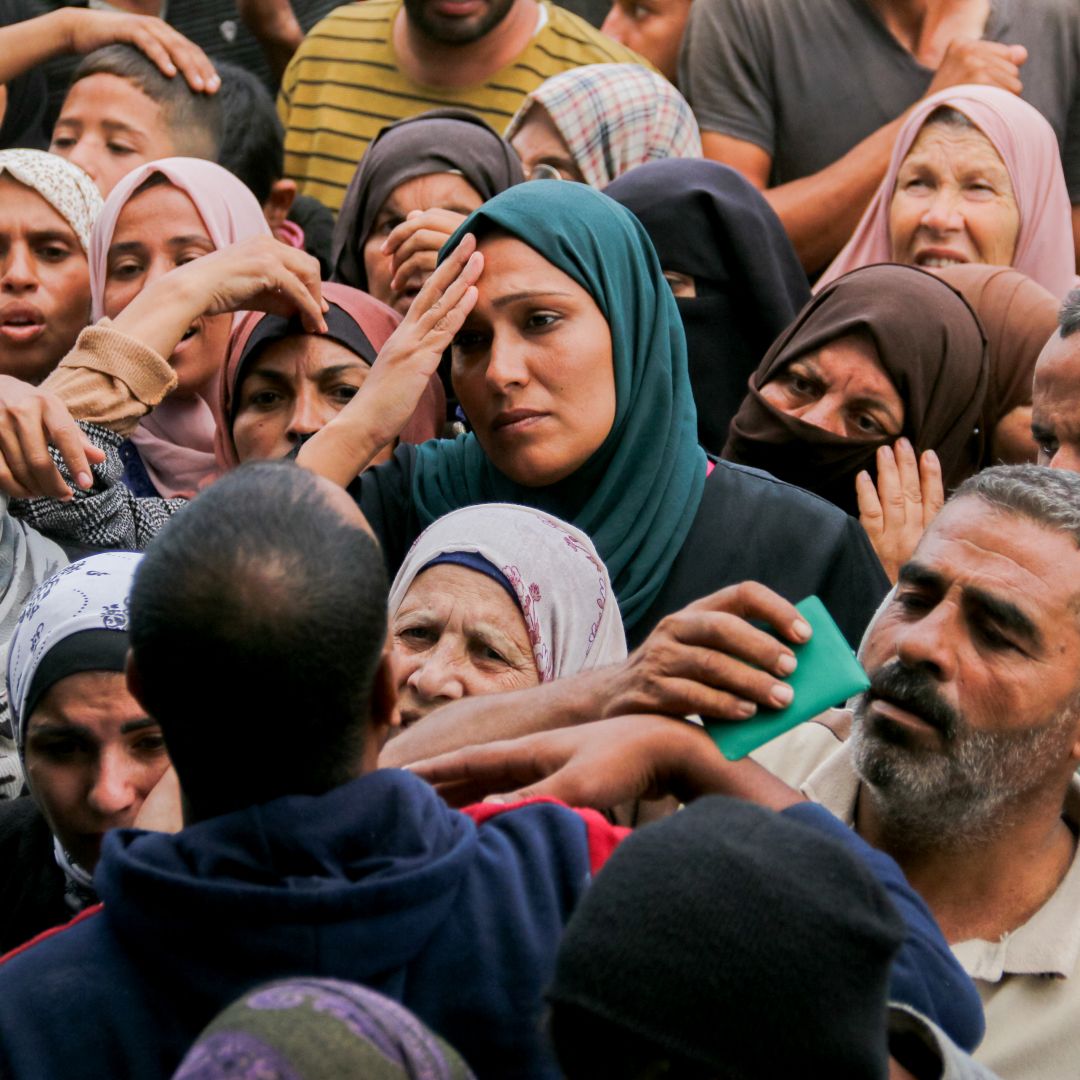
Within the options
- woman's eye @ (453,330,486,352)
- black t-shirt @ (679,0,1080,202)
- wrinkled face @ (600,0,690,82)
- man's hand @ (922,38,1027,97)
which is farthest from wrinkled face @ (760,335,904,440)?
wrinkled face @ (600,0,690,82)

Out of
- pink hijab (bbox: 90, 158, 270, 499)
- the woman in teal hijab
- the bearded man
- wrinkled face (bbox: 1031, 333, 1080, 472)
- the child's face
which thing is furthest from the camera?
the child's face

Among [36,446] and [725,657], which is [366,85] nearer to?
[36,446]

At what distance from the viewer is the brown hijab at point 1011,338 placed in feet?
13.4

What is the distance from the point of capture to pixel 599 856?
1.81 metres

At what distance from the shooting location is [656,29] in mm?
5590

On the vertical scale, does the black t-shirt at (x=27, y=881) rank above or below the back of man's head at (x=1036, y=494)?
below

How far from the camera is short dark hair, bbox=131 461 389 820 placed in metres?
1.65

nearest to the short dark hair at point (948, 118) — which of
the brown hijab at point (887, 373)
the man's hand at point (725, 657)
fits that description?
the brown hijab at point (887, 373)

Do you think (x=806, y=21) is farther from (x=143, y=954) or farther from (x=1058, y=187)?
(x=143, y=954)

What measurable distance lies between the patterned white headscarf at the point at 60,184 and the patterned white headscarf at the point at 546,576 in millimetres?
1779

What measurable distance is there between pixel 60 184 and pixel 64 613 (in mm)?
1775

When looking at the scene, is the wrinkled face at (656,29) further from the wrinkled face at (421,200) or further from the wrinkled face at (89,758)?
the wrinkled face at (89,758)

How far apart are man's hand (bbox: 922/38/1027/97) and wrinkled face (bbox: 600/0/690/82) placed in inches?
40.7

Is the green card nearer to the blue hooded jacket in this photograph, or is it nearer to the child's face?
the blue hooded jacket
